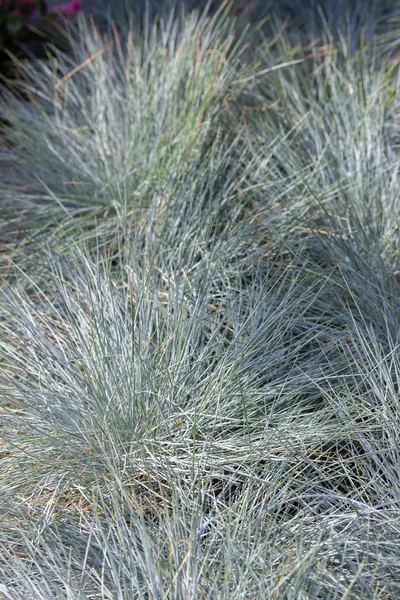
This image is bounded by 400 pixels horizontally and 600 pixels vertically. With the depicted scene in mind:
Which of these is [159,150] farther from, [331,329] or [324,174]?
[331,329]

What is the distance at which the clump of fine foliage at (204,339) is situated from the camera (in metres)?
1.07

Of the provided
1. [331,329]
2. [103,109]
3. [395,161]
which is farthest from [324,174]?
[103,109]

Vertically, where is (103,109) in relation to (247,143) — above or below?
above

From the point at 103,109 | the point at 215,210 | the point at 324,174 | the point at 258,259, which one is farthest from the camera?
the point at 103,109

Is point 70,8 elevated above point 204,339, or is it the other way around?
point 70,8

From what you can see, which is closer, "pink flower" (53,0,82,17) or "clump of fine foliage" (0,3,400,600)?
"clump of fine foliage" (0,3,400,600)

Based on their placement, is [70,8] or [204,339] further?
[70,8]

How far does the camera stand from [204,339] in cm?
155

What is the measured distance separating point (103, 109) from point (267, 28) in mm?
1107

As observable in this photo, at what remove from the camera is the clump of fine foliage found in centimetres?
107

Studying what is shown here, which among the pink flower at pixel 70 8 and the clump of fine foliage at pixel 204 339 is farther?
the pink flower at pixel 70 8

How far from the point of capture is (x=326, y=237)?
1.72 meters

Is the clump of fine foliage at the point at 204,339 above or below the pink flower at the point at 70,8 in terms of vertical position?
below

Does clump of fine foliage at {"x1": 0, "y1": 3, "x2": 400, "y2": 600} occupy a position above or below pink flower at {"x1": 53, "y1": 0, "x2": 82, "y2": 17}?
below
